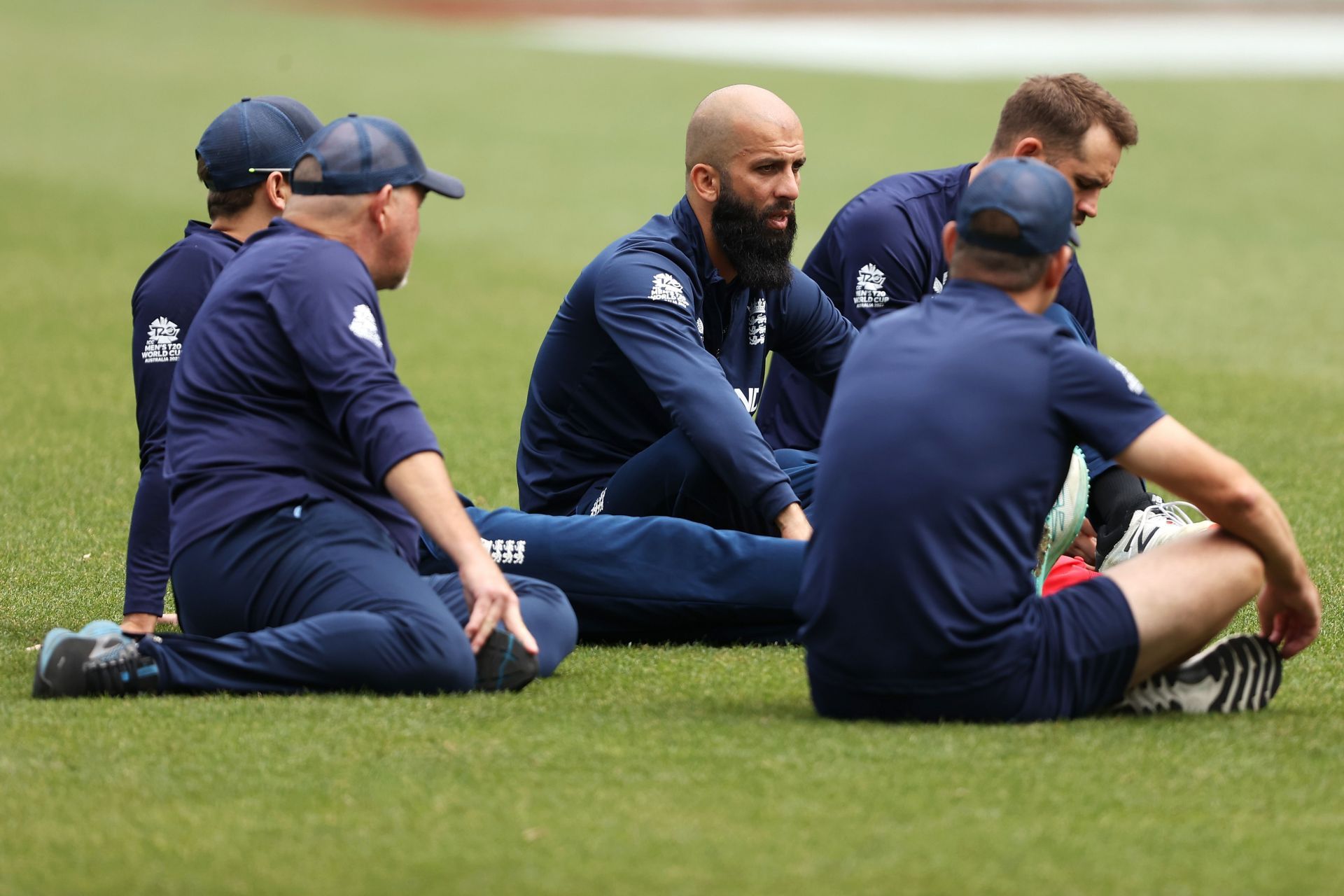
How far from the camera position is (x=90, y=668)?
4.01 metres

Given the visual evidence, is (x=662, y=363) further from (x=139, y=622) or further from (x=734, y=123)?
(x=139, y=622)

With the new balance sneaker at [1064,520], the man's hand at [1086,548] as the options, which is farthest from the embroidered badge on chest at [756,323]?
the man's hand at [1086,548]

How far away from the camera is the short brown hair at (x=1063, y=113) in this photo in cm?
→ 541

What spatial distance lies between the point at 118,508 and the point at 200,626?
2.60m

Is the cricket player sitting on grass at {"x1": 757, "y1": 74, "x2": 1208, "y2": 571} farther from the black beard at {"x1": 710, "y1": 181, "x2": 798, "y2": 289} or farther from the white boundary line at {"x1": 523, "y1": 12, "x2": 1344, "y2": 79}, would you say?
the white boundary line at {"x1": 523, "y1": 12, "x2": 1344, "y2": 79}

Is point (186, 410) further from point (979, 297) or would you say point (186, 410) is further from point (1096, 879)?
point (1096, 879)

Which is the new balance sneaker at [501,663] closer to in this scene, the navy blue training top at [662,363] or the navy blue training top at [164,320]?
the navy blue training top at [662,363]

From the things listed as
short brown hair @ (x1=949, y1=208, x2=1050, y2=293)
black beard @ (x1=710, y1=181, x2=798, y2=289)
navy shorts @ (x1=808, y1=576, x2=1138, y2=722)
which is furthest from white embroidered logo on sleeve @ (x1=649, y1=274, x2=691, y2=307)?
navy shorts @ (x1=808, y1=576, x2=1138, y2=722)

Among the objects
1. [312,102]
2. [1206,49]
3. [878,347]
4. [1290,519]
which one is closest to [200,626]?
[878,347]

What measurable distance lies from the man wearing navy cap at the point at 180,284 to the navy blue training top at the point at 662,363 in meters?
0.95

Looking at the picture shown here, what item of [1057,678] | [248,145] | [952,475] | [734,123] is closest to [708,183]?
[734,123]

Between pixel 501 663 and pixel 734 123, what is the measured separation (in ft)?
6.27

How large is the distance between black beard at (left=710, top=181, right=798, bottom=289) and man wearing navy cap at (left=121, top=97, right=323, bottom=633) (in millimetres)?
1195

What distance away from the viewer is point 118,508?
22.2 feet
